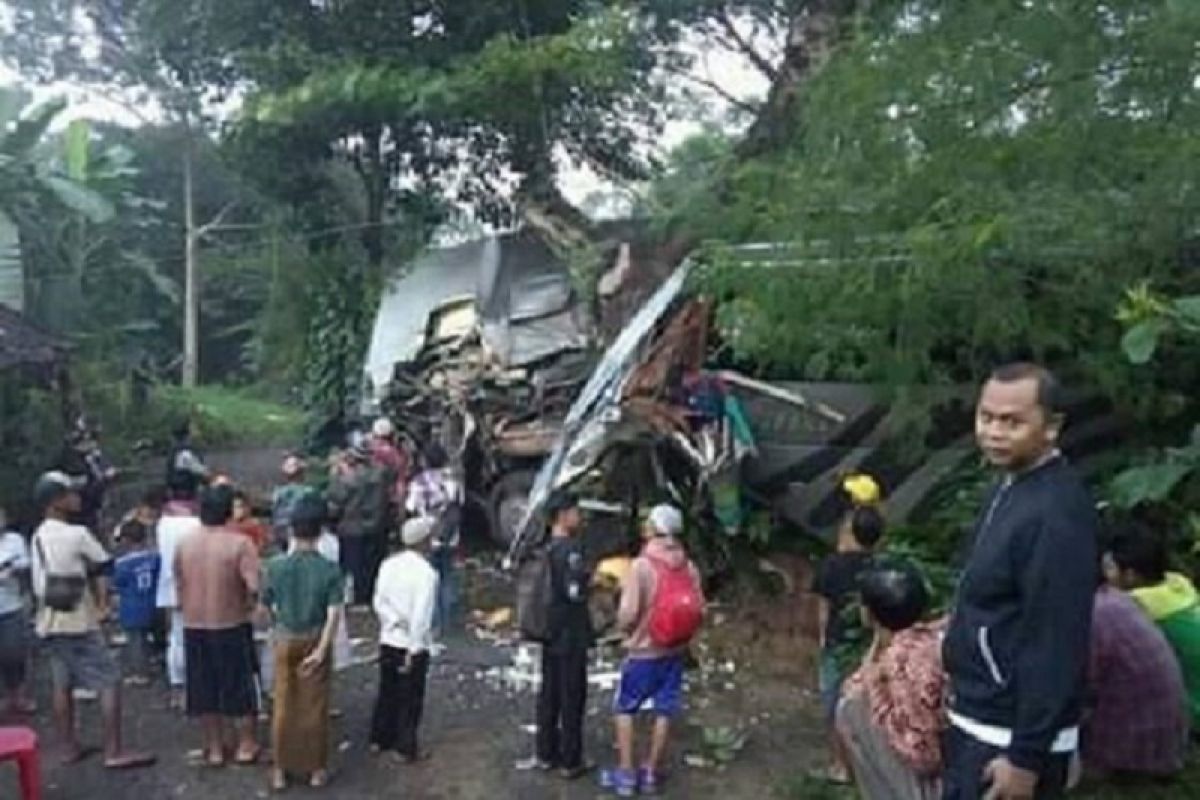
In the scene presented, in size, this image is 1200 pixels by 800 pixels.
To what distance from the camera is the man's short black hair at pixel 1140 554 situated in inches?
194

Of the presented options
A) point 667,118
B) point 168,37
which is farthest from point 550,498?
point 168,37

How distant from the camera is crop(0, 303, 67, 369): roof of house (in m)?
12.1

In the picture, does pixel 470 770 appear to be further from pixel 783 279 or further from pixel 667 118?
pixel 667 118

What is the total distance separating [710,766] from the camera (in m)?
7.29

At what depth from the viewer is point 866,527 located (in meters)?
6.39

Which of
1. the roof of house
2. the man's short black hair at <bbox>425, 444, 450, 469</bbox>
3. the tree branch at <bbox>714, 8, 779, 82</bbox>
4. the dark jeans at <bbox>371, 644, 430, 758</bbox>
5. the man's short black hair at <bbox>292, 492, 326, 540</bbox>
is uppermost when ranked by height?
the tree branch at <bbox>714, 8, 779, 82</bbox>

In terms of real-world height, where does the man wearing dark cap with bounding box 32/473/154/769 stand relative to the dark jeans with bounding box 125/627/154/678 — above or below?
above

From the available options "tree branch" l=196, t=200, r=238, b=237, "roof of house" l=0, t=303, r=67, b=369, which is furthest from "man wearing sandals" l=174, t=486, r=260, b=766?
"tree branch" l=196, t=200, r=238, b=237

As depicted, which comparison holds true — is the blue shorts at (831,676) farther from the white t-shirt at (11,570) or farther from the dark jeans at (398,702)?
the white t-shirt at (11,570)

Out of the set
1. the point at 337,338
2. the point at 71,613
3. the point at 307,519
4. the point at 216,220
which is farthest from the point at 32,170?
the point at 307,519

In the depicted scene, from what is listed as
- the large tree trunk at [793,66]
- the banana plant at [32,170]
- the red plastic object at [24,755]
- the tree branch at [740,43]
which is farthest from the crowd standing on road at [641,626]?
the banana plant at [32,170]

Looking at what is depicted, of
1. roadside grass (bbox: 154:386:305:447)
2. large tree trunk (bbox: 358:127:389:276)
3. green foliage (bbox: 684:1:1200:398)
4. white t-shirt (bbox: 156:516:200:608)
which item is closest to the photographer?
green foliage (bbox: 684:1:1200:398)

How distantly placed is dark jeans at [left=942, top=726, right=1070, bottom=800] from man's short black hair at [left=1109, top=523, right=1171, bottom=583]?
5.45 feet

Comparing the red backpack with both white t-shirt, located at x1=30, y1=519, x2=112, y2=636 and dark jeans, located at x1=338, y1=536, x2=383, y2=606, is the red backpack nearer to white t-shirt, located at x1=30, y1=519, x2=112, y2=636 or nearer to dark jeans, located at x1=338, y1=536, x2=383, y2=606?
white t-shirt, located at x1=30, y1=519, x2=112, y2=636
